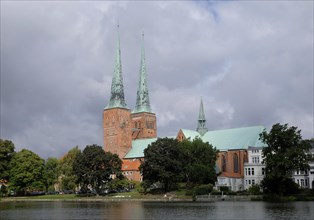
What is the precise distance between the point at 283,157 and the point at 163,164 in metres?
24.3

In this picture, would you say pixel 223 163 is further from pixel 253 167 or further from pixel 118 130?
pixel 118 130

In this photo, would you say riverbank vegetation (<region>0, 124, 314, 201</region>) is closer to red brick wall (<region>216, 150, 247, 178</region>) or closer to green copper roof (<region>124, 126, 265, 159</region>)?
red brick wall (<region>216, 150, 247, 178</region>)

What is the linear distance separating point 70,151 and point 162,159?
35112mm

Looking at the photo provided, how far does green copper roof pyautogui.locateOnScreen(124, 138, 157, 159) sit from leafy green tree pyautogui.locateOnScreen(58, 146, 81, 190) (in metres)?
23.4

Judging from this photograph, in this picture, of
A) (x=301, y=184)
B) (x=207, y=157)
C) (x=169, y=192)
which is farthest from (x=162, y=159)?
(x=301, y=184)

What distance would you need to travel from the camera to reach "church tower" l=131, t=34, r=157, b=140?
14525cm

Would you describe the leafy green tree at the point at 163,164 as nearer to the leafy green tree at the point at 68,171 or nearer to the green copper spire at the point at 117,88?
the leafy green tree at the point at 68,171

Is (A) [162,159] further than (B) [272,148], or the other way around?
(A) [162,159]

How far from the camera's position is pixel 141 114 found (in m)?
145

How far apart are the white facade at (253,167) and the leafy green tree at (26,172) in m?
43.5

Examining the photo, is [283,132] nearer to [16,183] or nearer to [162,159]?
[162,159]

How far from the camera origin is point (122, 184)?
100m

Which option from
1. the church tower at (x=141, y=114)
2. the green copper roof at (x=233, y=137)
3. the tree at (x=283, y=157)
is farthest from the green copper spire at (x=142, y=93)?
the tree at (x=283, y=157)

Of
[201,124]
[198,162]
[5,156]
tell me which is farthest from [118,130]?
[198,162]
